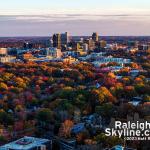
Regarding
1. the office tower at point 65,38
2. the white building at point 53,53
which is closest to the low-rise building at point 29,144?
the white building at point 53,53

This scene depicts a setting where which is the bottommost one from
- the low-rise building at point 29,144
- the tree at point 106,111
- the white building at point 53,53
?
the white building at point 53,53

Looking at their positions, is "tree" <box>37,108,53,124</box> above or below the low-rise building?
above

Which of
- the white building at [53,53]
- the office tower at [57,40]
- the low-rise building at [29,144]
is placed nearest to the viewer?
the low-rise building at [29,144]

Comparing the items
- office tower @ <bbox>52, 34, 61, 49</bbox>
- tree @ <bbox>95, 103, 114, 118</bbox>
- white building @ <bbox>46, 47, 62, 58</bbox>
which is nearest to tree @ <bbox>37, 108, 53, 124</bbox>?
tree @ <bbox>95, 103, 114, 118</bbox>

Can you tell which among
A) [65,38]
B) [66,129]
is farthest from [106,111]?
[65,38]

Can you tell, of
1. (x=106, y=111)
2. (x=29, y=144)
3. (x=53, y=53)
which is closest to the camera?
(x=29, y=144)

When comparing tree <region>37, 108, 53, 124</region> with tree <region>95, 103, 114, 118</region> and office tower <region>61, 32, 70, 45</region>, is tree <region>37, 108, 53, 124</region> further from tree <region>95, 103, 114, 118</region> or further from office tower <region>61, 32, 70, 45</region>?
office tower <region>61, 32, 70, 45</region>

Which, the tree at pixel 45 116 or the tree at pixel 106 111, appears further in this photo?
the tree at pixel 106 111

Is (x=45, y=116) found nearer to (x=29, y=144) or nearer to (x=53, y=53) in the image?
(x=29, y=144)

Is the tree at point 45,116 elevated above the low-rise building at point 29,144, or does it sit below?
above

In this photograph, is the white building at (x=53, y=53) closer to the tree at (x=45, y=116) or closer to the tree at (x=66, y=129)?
the tree at (x=45, y=116)

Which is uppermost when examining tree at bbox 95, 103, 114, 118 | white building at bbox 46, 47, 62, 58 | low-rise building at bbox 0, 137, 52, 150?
tree at bbox 95, 103, 114, 118
